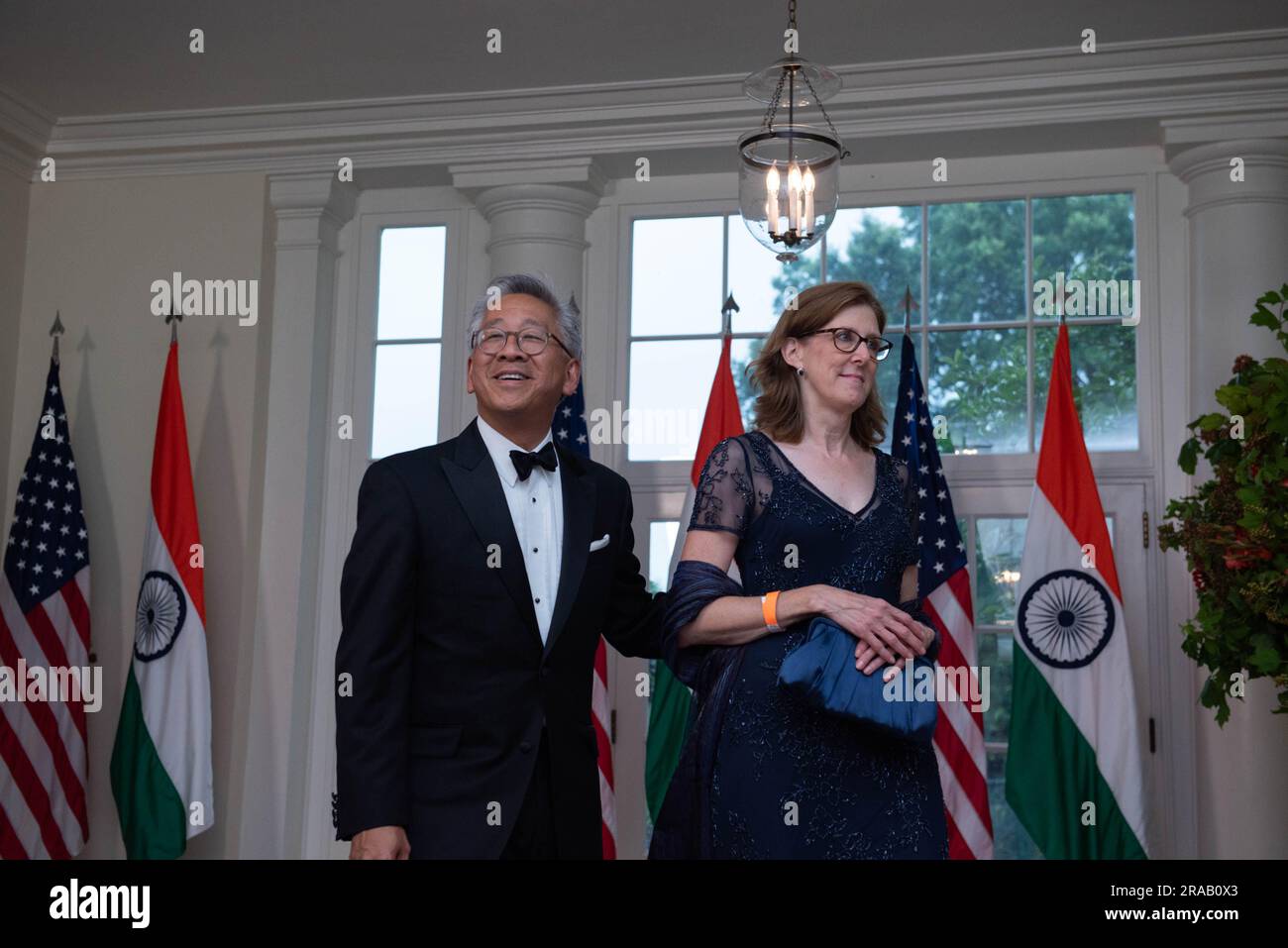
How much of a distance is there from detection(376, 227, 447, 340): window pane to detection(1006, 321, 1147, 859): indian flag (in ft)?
8.30

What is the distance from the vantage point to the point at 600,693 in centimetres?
483

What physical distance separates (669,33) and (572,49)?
37 cm

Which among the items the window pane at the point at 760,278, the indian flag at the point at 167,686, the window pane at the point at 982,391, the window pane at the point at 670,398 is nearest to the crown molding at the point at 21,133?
the indian flag at the point at 167,686

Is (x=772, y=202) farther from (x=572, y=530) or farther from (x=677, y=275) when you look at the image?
(x=677, y=275)

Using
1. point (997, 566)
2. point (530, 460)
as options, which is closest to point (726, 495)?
point (530, 460)

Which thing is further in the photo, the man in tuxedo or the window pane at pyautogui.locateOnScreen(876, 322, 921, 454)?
the window pane at pyautogui.locateOnScreen(876, 322, 921, 454)

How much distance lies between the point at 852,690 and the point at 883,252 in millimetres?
3430

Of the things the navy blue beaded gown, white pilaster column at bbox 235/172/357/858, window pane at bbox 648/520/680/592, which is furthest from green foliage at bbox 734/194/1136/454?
the navy blue beaded gown

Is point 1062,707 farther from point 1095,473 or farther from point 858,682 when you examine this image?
point 858,682

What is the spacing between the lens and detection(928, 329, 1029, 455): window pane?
16.8 ft

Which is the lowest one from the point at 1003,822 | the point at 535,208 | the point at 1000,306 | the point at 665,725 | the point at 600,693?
the point at 1003,822

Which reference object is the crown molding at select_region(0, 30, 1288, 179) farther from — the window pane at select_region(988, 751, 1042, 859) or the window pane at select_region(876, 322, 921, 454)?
the window pane at select_region(988, 751, 1042, 859)

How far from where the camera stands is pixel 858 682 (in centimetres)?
219

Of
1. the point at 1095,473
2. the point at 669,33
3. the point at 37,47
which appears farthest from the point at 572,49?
the point at 1095,473
